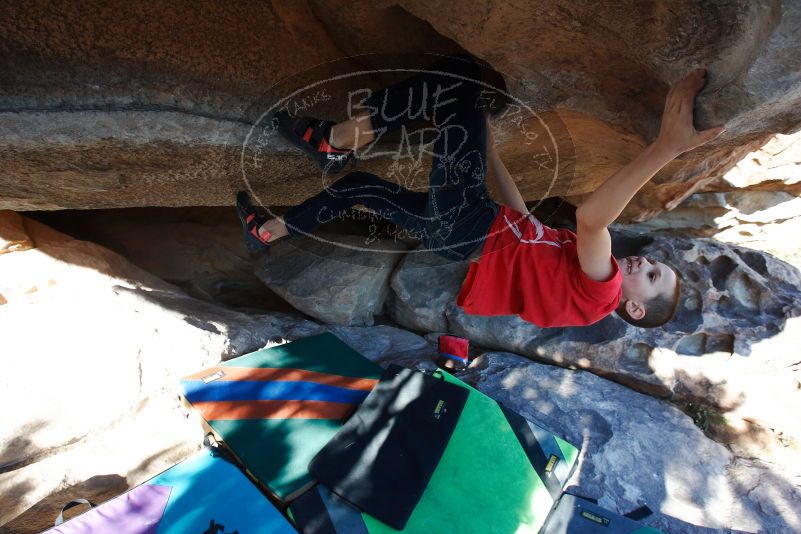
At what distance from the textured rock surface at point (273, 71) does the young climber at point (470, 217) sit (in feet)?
0.70

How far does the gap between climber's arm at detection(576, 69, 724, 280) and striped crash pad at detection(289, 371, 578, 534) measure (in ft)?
3.39

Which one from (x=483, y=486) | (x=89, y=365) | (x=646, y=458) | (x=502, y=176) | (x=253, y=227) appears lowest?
(x=646, y=458)

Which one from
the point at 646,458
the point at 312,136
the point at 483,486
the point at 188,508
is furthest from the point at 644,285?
the point at 188,508

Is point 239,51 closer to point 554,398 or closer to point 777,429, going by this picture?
point 554,398

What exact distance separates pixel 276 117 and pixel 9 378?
1501 millimetres

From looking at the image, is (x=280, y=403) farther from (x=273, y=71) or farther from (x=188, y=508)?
(x=273, y=71)


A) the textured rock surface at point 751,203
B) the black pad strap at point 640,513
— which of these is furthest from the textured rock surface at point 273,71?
the textured rock surface at point 751,203

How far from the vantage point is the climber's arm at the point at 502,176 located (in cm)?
200

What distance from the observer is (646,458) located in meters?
2.26

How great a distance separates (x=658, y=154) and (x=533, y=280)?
69cm

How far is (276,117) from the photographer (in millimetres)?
1983

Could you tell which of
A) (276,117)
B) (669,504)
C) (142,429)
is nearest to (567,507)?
(669,504)

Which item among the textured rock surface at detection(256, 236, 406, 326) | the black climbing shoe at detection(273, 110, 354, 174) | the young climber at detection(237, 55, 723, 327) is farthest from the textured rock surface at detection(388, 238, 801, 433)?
the black climbing shoe at detection(273, 110, 354, 174)

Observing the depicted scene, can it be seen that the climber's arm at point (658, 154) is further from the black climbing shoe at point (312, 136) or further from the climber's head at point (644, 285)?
the black climbing shoe at point (312, 136)
